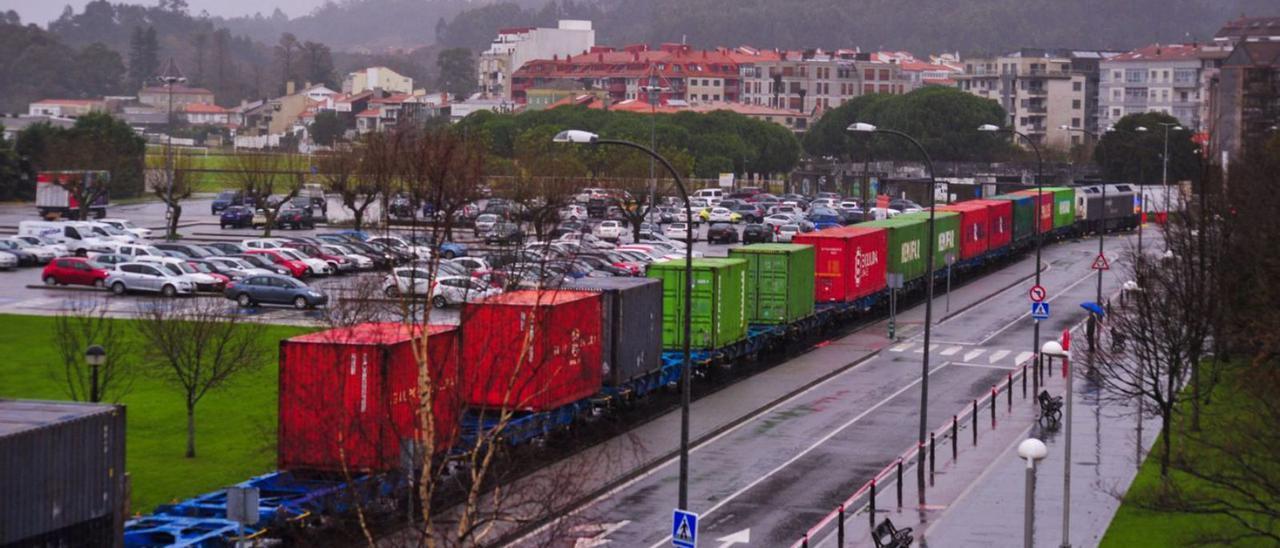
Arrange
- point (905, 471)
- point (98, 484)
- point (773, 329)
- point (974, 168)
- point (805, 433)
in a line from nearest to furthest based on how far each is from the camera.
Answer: point (98, 484) < point (905, 471) < point (805, 433) < point (773, 329) < point (974, 168)

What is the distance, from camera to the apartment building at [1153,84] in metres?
186

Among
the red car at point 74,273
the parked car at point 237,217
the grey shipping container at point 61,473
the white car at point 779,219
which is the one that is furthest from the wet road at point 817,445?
the parked car at point 237,217

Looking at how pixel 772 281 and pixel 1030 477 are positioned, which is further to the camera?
pixel 772 281

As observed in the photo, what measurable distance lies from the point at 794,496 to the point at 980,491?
3.68 metres

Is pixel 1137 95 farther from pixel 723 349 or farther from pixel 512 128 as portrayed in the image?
pixel 723 349

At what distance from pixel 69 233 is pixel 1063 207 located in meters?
50.2

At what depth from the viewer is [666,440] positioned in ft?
122

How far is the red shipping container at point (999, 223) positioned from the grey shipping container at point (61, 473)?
56.9 meters

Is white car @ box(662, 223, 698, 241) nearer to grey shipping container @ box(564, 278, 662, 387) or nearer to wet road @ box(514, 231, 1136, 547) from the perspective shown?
wet road @ box(514, 231, 1136, 547)

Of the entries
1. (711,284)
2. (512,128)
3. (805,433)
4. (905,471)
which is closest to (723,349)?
(711,284)

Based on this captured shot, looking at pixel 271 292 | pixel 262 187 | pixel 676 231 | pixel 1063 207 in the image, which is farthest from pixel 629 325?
pixel 262 187

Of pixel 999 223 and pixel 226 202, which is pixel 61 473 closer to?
pixel 999 223

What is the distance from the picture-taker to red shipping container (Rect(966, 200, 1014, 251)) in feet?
248

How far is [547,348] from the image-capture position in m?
31.4
